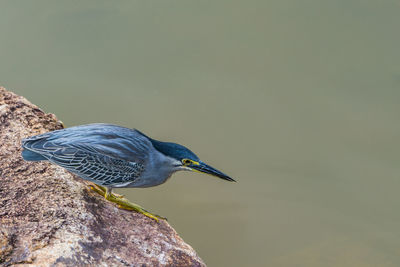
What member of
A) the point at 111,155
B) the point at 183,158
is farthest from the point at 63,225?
the point at 183,158

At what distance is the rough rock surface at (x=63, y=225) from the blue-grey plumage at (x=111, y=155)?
18cm

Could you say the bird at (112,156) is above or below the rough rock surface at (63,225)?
above

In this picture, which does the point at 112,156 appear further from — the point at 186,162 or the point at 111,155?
the point at 186,162

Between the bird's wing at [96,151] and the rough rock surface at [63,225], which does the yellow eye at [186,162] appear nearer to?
the bird's wing at [96,151]

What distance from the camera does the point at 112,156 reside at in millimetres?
3104

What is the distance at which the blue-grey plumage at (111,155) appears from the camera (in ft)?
9.91

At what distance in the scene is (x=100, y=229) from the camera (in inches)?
112

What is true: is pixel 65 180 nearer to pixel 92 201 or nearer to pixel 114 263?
pixel 92 201

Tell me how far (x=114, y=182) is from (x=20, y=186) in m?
0.60

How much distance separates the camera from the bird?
3021 millimetres

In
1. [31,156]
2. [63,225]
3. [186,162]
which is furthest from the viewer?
[186,162]

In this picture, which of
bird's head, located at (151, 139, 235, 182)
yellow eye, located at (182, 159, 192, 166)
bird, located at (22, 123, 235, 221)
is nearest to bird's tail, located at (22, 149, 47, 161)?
bird, located at (22, 123, 235, 221)

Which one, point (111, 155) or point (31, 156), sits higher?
point (111, 155)

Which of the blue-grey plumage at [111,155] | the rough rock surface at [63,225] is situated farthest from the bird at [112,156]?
the rough rock surface at [63,225]
